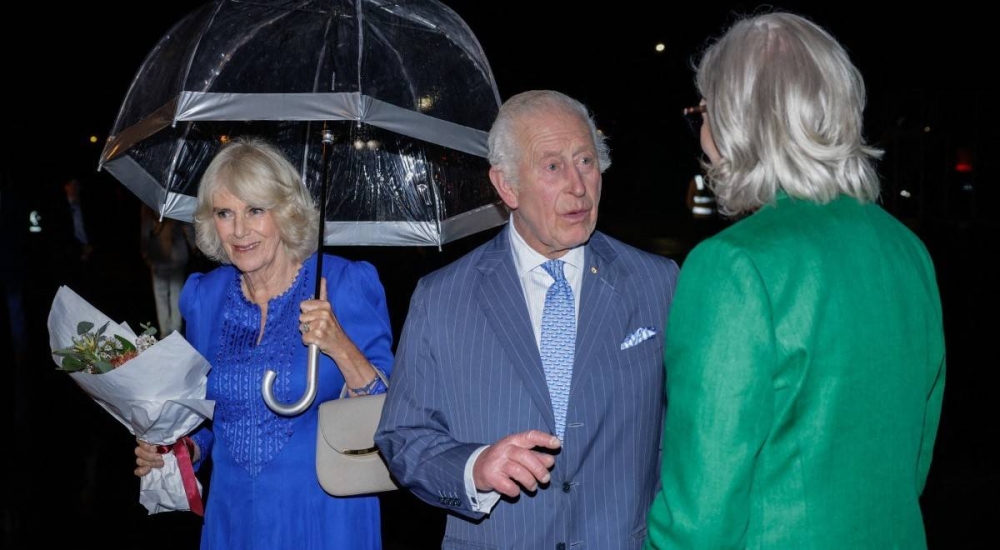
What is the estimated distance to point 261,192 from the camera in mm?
3094

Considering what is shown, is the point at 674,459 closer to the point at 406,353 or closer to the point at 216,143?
the point at 406,353

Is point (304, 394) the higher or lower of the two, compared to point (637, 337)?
lower

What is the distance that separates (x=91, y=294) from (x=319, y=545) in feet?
44.5

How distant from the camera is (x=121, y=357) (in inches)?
115

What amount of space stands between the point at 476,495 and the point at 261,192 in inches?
55.1

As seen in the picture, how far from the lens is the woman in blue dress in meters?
2.99

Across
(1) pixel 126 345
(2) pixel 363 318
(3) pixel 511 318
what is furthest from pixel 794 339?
(1) pixel 126 345

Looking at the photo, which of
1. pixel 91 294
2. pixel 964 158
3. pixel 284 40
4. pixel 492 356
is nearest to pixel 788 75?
pixel 492 356

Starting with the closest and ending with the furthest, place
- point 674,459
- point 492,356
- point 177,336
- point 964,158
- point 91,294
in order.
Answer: point 674,459, point 492,356, point 177,336, point 91,294, point 964,158

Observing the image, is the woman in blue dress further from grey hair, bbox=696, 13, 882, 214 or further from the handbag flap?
grey hair, bbox=696, 13, 882, 214

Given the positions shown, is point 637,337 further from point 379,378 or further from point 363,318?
point 363,318

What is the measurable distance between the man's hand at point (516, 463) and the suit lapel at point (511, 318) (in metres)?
0.27

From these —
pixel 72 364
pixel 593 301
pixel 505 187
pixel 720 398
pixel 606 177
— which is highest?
pixel 606 177

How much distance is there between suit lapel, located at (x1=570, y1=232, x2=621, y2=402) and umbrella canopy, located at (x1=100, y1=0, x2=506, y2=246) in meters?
0.63
